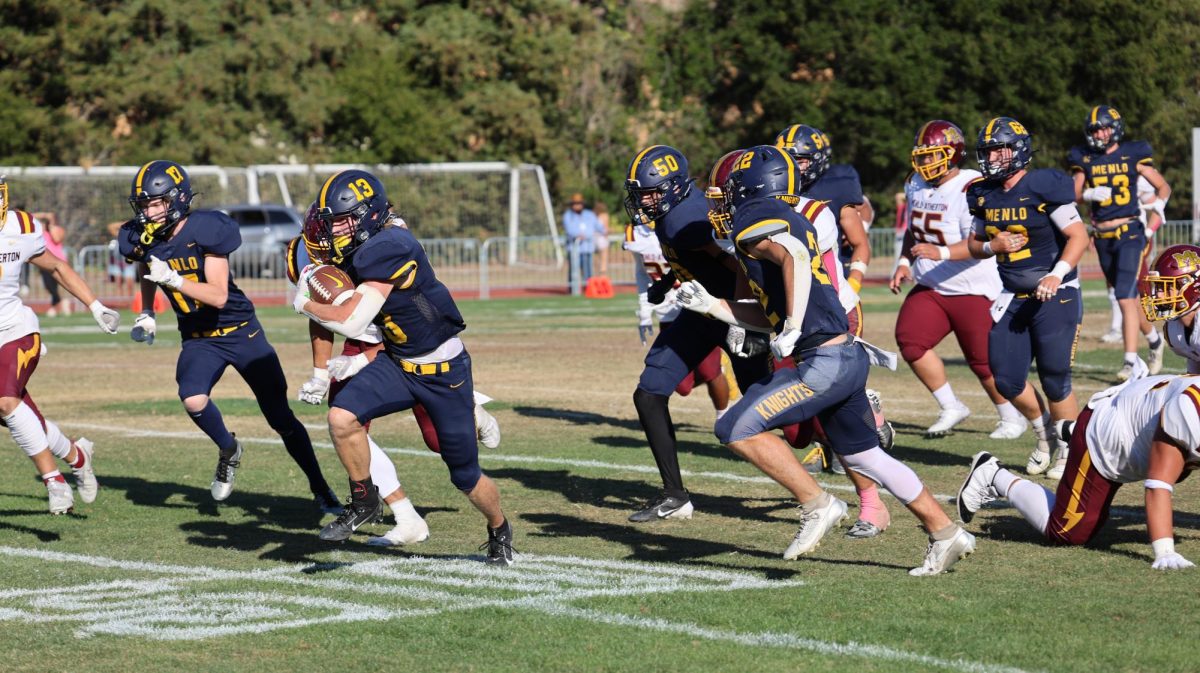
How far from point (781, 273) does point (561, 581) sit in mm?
1596

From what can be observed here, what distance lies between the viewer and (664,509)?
8445 mm

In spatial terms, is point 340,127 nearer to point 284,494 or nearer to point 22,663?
point 284,494

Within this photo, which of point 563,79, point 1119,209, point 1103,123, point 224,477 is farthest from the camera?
point 563,79

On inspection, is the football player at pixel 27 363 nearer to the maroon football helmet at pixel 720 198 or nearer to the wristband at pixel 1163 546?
the maroon football helmet at pixel 720 198

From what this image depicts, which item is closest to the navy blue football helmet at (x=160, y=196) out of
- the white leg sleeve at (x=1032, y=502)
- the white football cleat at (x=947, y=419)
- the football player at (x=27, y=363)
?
the football player at (x=27, y=363)

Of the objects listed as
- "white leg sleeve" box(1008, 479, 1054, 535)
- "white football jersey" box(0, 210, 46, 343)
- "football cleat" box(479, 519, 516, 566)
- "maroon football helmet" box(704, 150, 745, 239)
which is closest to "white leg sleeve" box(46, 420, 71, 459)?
"white football jersey" box(0, 210, 46, 343)

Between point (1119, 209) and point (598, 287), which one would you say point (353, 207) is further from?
point (598, 287)

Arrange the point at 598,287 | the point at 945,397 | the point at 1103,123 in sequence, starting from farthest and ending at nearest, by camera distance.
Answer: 1. the point at 598,287
2. the point at 1103,123
3. the point at 945,397

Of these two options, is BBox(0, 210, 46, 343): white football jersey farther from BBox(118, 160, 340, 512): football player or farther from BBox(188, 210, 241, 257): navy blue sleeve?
BBox(188, 210, 241, 257): navy blue sleeve

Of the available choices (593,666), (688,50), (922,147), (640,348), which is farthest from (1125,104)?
(593,666)

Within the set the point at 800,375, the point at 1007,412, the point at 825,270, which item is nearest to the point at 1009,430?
the point at 1007,412

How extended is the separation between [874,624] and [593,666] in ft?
3.71

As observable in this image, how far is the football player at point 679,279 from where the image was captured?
8.26 meters

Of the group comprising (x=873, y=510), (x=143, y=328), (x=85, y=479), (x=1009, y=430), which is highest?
(x=143, y=328)
